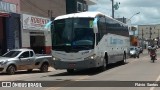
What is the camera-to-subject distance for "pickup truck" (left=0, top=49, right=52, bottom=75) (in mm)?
26125

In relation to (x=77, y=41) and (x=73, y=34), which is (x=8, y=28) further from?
(x=77, y=41)

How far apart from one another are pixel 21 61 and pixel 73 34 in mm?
5197

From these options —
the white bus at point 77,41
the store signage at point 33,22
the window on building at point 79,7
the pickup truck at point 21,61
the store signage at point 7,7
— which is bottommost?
the pickup truck at point 21,61

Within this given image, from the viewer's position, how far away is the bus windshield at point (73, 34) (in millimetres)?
23656

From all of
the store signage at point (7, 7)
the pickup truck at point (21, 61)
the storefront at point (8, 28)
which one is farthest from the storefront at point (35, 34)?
the pickup truck at point (21, 61)

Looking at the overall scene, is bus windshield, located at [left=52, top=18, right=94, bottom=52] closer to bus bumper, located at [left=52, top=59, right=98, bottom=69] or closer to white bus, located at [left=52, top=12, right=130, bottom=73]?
white bus, located at [left=52, top=12, right=130, bottom=73]

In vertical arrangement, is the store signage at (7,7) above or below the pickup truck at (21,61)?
above

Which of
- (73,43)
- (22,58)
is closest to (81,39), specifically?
(73,43)

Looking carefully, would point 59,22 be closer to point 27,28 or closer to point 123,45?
point 123,45

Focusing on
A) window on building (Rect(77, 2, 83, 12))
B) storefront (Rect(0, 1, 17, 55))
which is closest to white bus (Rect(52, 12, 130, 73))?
storefront (Rect(0, 1, 17, 55))

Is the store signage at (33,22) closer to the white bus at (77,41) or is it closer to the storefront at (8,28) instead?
the storefront at (8,28)

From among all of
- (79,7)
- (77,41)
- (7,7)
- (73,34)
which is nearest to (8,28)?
(7,7)

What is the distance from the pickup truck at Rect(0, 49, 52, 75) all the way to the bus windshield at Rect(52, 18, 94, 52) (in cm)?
334

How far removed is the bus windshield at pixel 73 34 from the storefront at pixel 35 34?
14315mm
